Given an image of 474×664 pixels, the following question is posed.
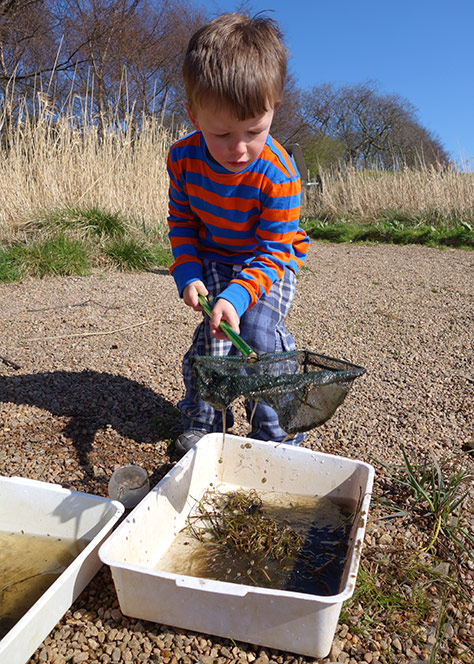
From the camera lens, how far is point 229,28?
183cm

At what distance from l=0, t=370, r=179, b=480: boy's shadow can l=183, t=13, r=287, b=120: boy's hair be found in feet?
4.63

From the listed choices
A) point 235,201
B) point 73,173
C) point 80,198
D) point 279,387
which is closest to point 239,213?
point 235,201

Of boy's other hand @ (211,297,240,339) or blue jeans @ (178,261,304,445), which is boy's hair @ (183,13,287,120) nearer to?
boy's other hand @ (211,297,240,339)

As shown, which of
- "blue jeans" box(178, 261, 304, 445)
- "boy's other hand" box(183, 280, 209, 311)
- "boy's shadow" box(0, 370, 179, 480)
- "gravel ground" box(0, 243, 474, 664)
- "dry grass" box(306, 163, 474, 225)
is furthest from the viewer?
"dry grass" box(306, 163, 474, 225)

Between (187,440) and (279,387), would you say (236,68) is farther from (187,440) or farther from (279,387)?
(187,440)

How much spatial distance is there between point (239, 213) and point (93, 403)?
123 centimetres

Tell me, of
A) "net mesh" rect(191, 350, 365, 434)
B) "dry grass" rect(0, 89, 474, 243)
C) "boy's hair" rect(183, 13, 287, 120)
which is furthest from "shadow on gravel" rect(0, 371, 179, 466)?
"dry grass" rect(0, 89, 474, 243)

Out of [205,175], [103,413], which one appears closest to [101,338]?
[103,413]

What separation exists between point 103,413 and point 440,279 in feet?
15.3

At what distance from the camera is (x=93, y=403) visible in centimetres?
272

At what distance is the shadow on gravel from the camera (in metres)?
2.46

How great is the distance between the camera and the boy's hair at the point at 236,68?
1692 mm

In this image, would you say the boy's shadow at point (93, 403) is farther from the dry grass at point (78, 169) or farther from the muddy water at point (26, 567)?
the dry grass at point (78, 169)

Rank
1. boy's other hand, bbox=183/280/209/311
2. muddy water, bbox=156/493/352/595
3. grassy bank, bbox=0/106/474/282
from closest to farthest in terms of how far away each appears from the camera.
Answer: muddy water, bbox=156/493/352/595
boy's other hand, bbox=183/280/209/311
grassy bank, bbox=0/106/474/282
